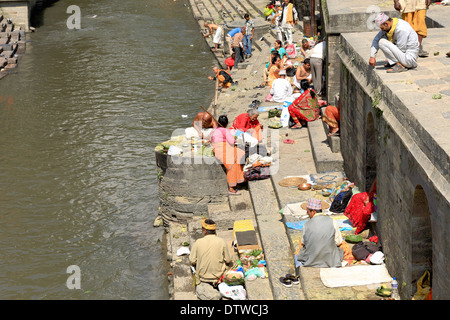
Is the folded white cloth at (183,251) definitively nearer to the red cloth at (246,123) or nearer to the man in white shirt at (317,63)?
the red cloth at (246,123)

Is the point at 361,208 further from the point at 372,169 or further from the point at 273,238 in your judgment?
the point at 273,238

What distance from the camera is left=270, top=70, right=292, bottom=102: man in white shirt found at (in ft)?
58.4

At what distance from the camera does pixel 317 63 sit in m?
17.0

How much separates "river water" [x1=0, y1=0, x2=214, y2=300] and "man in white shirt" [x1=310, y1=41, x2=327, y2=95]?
15.2 feet

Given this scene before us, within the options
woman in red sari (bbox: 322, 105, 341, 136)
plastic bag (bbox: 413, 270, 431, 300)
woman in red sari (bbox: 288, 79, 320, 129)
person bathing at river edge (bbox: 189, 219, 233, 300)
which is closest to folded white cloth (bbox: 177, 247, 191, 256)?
person bathing at river edge (bbox: 189, 219, 233, 300)

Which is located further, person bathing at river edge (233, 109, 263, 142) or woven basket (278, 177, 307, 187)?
person bathing at river edge (233, 109, 263, 142)

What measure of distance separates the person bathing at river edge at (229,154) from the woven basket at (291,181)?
2.92 ft

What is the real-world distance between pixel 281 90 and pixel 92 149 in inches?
218

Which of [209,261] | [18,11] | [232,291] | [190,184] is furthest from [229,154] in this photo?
[18,11]

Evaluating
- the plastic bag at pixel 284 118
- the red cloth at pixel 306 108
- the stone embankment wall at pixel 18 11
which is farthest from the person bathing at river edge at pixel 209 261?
the stone embankment wall at pixel 18 11

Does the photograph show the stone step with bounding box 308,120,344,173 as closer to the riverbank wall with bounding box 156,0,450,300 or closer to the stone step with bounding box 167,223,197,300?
the riverbank wall with bounding box 156,0,450,300

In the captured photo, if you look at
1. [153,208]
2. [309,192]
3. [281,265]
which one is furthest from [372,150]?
[153,208]

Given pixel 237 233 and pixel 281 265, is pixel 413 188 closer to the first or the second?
pixel 281 265
